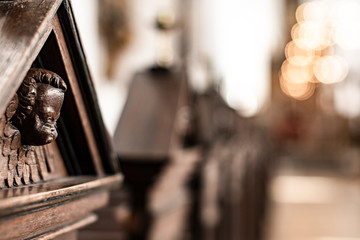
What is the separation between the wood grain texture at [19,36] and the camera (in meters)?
0.48

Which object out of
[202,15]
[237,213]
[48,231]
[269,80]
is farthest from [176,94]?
[269,80]

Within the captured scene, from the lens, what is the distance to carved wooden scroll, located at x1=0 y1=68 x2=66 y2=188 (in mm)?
537

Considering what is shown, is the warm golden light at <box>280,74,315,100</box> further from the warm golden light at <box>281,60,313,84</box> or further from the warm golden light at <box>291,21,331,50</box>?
the warm golden light at <box>291,21,331,50</box>

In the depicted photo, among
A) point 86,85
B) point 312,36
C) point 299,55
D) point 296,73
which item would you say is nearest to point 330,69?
point 296,73

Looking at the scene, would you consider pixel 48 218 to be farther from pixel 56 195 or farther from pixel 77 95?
pixel 77 95

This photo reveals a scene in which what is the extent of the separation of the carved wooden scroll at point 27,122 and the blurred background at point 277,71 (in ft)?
1.43

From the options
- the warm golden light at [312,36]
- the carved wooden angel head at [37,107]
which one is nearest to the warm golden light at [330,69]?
the warm golden light at [312,36]

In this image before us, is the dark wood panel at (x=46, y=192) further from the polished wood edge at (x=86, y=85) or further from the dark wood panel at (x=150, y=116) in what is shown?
the dark wood panel at (x=150, y=116)

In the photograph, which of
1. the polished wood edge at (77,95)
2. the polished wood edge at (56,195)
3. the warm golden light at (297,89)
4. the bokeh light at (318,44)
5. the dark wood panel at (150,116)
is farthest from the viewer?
the warm golden light at (297,89)

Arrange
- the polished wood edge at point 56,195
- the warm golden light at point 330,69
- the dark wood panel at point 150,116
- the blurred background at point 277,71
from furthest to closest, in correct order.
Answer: the warm golden light at point 330,69, the blurred background at point 277,71, the dark wood panel at point 150,116, the polished wood edge at point 56,195

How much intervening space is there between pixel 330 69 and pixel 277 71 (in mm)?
1804

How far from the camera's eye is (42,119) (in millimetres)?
557

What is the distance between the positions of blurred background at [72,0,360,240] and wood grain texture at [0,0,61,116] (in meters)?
0.44

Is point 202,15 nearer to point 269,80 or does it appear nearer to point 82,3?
point 82,3
